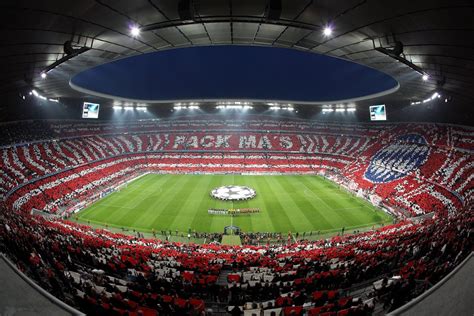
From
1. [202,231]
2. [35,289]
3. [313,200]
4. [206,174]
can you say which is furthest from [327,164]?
[35,289]

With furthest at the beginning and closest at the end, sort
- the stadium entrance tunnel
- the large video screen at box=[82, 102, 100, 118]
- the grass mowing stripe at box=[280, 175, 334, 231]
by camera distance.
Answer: the stadium entrance tunnel
the large video screen at box=[82, 102, 100, 118]
the grass mowing stripe at box=[280, 175, 334, 231]

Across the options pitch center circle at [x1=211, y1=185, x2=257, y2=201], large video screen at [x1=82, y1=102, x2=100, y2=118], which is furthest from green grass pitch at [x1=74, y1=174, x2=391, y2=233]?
large video screen at [x1=82, y1=102, x2=100, y2=118]

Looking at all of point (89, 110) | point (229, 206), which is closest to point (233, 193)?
point (229, 206)

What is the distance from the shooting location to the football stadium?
29.2 feet

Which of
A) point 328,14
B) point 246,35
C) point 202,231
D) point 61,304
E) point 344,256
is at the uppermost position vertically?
point 246,35

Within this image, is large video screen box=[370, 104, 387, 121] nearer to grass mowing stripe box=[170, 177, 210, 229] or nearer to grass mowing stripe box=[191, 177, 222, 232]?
grass mowing stripe box=[170, 177, 210, 229]

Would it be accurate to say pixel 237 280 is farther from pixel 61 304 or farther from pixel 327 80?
pixel 327 80

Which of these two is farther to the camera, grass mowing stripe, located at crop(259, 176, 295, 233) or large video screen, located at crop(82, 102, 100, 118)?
large video screen, located at crop(82, 102, 100, 118)

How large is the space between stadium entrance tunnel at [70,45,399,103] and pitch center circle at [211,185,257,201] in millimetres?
33771

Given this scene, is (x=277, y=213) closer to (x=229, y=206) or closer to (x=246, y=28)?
(x=229, y=206)

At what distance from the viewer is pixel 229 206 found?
33.5 meters

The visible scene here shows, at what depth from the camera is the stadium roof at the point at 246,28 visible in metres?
8.92

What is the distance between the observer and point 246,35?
44.1 feet

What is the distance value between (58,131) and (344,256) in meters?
56.3
